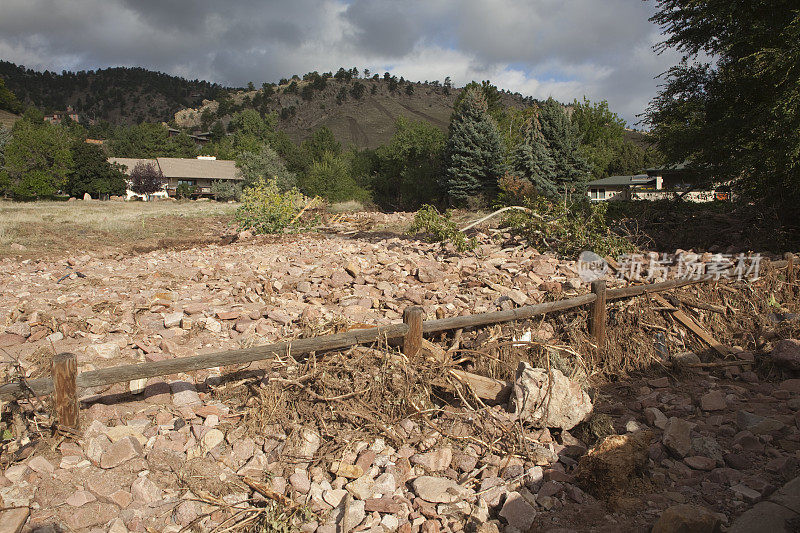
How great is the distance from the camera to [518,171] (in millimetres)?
22109

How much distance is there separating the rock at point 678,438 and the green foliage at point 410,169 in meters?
22.3

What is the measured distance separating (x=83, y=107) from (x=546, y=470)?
162 m

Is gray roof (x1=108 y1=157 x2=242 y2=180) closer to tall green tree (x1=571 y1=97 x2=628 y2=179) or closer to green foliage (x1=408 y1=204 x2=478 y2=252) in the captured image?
tall green tree (x1=571 y1=97 x2=628 y2=179)

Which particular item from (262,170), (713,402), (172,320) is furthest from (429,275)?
(262,170)

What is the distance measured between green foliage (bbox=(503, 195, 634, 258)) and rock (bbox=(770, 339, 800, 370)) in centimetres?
269

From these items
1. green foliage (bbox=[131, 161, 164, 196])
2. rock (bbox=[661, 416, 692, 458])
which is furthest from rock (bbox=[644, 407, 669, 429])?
green foliage (bbox=[131, 161, 164, 196])

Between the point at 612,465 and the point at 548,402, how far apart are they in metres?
0.80

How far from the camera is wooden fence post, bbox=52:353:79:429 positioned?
3.34 m

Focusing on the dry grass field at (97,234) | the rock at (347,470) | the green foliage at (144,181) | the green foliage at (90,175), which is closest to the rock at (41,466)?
the rock at (347,470)

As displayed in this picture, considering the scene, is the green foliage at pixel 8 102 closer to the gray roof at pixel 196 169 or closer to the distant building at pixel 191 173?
the distant building at pixel 191 173

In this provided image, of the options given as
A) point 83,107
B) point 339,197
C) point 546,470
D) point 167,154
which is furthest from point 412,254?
point 83,107

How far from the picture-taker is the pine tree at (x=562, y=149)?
74.7 ft

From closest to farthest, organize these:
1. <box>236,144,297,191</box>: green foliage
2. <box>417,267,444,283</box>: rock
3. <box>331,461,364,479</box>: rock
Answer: <box>331,461,364,479</box>: rock, <box>417,267,444,283</box>: rock, <box>236,144,297,191</box>: green foliage

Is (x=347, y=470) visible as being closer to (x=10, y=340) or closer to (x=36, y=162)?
(x=10, y=340)
